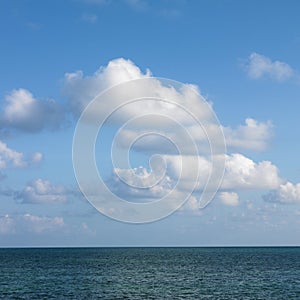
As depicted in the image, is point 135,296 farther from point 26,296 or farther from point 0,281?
point 0,281

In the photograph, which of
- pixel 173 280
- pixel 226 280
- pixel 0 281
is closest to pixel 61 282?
pixel 0 281

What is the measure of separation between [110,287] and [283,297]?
3249 centimetres

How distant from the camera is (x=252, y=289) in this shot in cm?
9300

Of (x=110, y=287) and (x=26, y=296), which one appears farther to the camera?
(x=110, y=287)

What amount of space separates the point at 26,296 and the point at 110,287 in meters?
19.3

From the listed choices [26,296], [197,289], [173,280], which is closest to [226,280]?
[173,280]

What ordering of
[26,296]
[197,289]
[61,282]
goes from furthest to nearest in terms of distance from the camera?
[61,282] → [197,289] → [26,296]

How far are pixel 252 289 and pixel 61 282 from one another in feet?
130

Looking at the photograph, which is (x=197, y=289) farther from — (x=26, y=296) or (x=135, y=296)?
(x=26, y=296)

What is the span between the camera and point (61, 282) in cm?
10669

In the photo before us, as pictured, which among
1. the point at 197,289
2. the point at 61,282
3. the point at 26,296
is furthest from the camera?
the point at 61,282

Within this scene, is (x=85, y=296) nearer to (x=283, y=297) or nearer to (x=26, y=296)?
(x=26, y=296)

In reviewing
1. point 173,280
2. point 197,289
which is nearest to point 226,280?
point 173,280

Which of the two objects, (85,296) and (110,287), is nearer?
(85,296)
